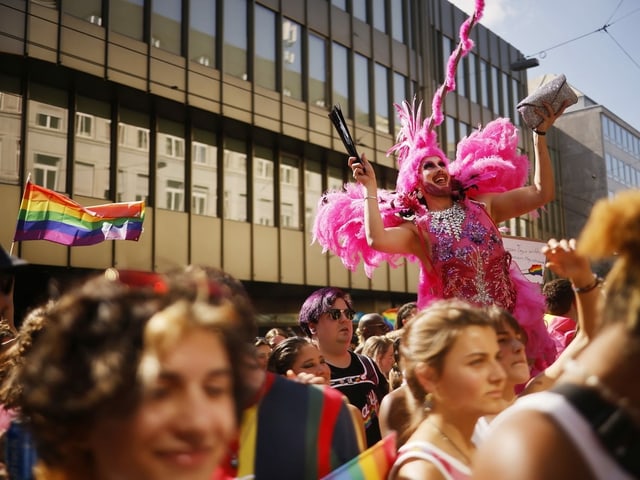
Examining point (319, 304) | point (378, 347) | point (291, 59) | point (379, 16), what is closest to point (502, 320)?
point (319, 304)

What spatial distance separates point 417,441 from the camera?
2223 mm

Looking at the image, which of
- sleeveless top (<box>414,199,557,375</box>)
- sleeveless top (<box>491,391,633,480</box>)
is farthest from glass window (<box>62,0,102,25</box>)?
sleeveless top (<box>491,391,633,480</box>)

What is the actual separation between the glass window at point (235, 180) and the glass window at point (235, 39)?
5.69 ft

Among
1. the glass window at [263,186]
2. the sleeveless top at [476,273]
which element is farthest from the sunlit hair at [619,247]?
the glass window at [263,186]

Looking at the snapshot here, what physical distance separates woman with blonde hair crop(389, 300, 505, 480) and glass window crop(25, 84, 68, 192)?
12.6m

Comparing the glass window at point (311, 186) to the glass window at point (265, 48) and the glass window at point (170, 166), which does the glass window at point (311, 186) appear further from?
the glass window at point (170, 166)

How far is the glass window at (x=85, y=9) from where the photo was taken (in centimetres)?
1402

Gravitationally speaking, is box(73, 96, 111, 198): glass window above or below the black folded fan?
above

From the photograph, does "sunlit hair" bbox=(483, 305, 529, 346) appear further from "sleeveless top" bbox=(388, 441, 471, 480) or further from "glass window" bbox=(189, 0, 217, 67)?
"glass window" bbox=(189, 0, 217, 67)

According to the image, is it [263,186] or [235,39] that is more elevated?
[235,39]

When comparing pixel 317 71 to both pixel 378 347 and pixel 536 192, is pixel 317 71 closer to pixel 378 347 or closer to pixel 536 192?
pixel 378 347

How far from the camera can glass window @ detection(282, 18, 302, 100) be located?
18.4m

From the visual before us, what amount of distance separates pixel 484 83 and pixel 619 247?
27.3 metres

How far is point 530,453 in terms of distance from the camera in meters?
1.03
